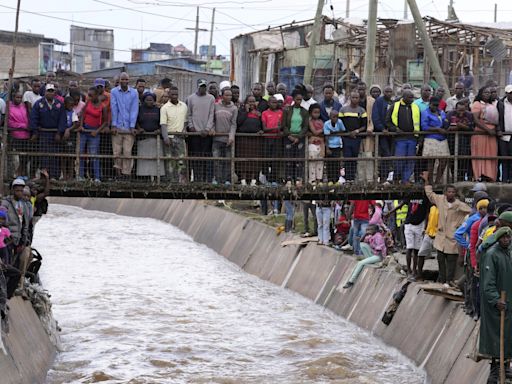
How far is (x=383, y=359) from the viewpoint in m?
20.7

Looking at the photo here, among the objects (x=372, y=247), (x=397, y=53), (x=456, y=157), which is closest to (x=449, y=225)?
(x=456, y=157)

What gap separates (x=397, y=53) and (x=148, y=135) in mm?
15638

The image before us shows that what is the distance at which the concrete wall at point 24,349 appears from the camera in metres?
16.3

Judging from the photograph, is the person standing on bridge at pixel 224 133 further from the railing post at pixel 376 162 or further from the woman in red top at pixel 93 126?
the railing post at pixel 376 162

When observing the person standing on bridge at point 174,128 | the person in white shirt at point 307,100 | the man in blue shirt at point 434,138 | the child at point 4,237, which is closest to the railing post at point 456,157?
the man in blue shirt at point 434,138

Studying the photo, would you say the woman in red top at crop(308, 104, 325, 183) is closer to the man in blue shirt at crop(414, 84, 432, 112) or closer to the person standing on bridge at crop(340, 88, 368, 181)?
the person standing on bridge at crop(340, 88, 368, 181)

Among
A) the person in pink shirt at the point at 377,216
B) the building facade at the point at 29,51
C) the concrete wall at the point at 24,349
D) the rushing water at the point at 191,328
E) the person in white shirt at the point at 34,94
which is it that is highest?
the building facade at the point at 29,51

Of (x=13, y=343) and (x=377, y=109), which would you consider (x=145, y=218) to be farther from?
(x=13, y=343)

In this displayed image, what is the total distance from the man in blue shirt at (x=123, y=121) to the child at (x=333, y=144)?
3500 millimetres

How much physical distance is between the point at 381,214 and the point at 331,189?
3556 millimetres

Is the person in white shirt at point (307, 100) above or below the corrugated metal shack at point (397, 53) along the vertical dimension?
below

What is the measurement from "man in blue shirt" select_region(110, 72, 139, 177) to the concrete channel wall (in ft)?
18.1

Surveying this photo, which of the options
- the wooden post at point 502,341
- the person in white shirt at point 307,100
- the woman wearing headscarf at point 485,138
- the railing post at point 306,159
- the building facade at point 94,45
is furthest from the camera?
the building facade at point 94,45

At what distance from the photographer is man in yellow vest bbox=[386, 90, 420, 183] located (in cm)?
2102
